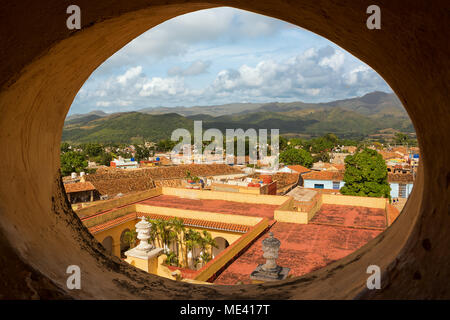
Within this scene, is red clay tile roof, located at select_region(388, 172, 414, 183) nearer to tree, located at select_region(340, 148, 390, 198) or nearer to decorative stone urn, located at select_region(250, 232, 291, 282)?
tree, located at select_region(340, 148, 390, 198)

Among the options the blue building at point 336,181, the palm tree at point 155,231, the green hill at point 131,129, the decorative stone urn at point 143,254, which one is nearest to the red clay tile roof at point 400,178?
the blue building at point 336,181

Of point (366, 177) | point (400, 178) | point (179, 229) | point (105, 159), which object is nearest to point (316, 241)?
point (179, 229)

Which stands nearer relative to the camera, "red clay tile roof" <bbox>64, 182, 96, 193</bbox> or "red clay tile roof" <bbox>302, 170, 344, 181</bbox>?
"red clay tile roof" <bbox>64, 182, 96, 193</bbox>

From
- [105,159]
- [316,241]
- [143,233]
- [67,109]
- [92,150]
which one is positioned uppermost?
[67,109]

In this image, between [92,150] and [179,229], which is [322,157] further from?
[179,229]

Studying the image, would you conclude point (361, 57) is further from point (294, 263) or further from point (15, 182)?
point (294, 263)

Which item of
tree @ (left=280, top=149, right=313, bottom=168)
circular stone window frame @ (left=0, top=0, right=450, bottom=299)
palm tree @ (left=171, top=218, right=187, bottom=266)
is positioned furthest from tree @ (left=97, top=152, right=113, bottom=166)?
circular stone window frame @ (left=0, top=0, right=450, bottom=299)
